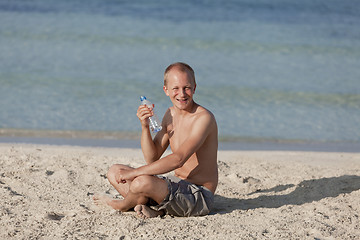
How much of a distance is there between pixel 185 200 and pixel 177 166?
27 cm

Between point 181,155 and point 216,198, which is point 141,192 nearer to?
point 181,155

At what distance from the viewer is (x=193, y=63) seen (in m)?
11.1

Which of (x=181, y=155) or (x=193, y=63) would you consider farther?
(x=193, y=63)

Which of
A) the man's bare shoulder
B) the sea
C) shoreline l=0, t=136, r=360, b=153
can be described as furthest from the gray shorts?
the sea

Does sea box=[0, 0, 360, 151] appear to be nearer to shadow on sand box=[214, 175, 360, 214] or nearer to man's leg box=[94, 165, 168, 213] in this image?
shadow on sand box=[214, 175, 360, 214]

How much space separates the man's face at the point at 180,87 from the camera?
11.6 ft

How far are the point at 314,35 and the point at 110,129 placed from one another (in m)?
8.88

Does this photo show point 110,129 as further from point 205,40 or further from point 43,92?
point 205,40

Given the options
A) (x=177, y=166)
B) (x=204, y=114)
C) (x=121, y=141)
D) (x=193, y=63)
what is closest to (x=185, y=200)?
(x=177, y=166)

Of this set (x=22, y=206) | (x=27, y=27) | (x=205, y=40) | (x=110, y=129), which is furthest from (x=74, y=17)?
(x=22, y=206)

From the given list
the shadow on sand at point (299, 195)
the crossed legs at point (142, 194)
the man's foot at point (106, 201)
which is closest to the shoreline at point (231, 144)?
the shadow on sand at point (299, 195)

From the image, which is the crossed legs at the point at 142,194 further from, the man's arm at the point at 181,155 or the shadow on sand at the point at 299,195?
the shadow on sand at the point at 299,195

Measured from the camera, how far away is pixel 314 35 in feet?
46.0

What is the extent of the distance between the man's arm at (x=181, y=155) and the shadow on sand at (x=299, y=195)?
25.1 inches
